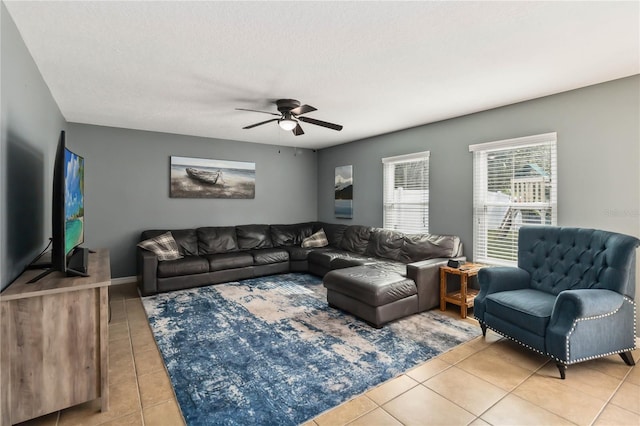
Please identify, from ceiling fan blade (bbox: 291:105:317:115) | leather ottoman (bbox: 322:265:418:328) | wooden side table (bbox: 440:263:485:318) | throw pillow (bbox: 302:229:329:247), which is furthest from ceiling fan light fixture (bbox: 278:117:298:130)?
throw pillow (bbox: 302:229:329:247)

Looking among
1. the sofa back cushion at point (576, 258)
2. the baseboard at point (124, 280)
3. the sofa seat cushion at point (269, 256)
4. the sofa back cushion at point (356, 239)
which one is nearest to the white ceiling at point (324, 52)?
the sofa back cushion at point (576, 258)

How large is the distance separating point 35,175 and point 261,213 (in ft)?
12.8

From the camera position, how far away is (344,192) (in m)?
6.27

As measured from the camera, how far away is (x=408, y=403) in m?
2.03

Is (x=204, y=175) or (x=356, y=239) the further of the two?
(x=204, y=175)

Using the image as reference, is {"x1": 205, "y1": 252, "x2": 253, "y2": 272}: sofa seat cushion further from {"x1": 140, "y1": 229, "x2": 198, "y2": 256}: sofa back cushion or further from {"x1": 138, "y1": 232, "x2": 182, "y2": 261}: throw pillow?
{"x1": 138, "y1": 232, "x2": 182, "y2": 261}: throw pillow

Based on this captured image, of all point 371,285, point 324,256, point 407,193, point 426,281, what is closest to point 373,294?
point 371,285

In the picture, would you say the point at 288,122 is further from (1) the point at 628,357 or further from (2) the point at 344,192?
(1) the point at 628,357

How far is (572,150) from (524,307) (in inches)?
71.2

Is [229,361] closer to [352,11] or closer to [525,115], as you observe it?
[352,11]

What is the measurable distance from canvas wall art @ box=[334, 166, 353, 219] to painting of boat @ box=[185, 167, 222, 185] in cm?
230

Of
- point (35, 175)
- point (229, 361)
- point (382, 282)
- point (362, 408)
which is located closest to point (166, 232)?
point (35, 175)

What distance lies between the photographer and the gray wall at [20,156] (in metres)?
1.88

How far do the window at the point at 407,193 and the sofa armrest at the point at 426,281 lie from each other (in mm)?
1196
